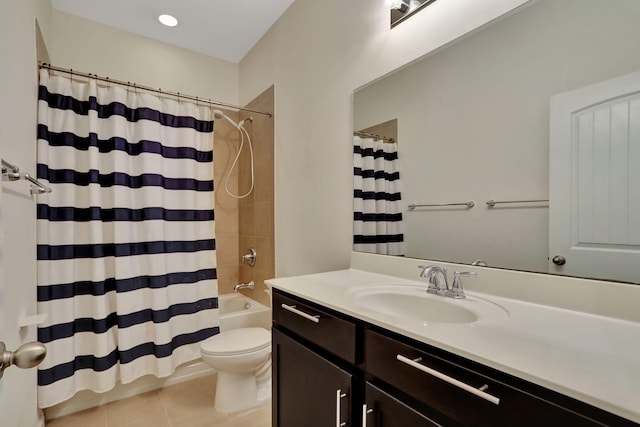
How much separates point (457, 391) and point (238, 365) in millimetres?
1438

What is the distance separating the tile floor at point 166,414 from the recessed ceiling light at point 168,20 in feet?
8.77

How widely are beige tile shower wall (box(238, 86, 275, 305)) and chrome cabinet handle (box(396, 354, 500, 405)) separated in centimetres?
165

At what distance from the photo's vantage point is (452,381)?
0.66 metres

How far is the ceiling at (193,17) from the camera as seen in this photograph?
6.77ft

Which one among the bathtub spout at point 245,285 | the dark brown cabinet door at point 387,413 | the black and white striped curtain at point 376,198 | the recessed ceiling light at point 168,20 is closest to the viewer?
the dark brown cabinet door at point 387,413

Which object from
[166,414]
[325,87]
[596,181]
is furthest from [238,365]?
[596,181]

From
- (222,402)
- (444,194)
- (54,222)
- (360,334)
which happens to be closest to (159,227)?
(54,222)

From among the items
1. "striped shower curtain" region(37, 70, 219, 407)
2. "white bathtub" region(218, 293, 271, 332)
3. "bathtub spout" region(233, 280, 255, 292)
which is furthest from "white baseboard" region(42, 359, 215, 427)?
"bathtub spout" region(233, 280, 255, 292)

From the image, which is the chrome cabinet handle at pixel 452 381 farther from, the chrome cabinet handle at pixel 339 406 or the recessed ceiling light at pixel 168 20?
the recessed ceiling light at pixel 168 20

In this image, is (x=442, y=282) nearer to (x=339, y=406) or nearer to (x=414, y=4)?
(x=339, y=406)

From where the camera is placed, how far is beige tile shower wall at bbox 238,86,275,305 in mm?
2371

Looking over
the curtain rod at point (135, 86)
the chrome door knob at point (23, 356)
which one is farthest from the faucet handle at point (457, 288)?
the curtain rod at point (135, 86)

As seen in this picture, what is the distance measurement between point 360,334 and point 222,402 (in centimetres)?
142

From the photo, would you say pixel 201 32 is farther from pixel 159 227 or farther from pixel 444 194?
pixel 444 194
